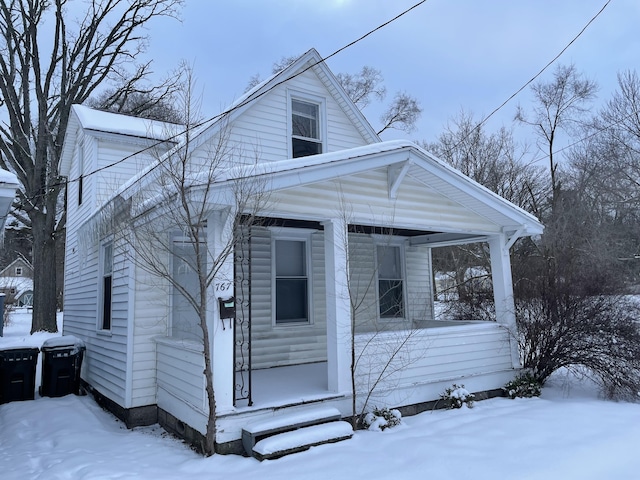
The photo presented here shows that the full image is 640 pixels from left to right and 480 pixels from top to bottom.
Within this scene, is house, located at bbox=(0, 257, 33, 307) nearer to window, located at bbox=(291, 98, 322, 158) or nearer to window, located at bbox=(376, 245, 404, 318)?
window, located at bbox=(291, 98, 322, 158)

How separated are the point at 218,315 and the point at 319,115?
19.7 feet

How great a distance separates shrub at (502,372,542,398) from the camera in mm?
7090

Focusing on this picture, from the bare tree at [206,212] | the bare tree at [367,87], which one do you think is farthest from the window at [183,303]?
the bare tree at [367,87]

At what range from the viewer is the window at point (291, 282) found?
8219 millimetres

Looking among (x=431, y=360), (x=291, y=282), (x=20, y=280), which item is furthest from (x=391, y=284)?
(x=20, y=280)

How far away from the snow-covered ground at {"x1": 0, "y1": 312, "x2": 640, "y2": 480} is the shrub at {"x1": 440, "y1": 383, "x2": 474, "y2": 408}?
0.54 feet

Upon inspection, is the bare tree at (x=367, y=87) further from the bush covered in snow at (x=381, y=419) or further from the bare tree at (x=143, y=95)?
the bush covered in snow at (x=381, y=419)

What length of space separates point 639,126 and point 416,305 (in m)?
18.5

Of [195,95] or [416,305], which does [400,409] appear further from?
[195,95]

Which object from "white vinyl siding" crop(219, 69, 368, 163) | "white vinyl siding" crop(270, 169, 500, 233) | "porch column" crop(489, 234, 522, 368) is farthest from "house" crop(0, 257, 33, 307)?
"porch column" crop(489, 234, 522, 368)

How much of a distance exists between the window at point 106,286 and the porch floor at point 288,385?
9.34ft

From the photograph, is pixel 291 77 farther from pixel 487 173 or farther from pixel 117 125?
pixel 487 173

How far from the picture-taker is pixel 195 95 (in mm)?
5441

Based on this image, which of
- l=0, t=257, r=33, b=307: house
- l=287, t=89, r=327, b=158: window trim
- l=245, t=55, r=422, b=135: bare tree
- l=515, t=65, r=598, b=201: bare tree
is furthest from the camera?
l=0, t=257, r=33, b=307: house
